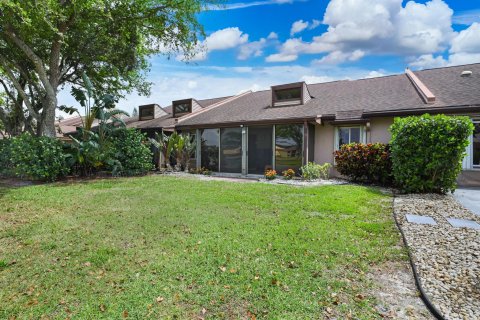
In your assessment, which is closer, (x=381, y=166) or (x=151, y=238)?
(x=151, y=238)

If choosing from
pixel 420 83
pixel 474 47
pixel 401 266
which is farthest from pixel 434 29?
pixel 401 266

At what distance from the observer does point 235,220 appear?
5.93 m

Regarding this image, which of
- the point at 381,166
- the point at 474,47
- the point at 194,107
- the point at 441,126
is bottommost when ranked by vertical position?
the point at 381,166

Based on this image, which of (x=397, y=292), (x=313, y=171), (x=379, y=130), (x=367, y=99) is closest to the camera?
(x=397, y=292)

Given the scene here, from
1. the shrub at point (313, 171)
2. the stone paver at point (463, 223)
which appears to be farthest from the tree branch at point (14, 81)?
the stone paver at point (463, 223)

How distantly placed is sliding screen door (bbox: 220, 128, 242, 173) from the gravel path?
9.49 m

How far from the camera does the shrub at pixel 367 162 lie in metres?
10.2

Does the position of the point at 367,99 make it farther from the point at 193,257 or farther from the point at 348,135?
the point at 193,257

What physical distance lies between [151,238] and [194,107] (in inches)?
629

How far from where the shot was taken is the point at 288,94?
1556 centimetres

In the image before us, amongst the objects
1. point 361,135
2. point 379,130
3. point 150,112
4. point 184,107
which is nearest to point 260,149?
point 361,135

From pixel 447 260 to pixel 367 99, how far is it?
11.2m

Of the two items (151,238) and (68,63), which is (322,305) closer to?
(151,238)

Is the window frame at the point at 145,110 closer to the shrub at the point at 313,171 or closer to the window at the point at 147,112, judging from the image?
the window at the point at 147,112
